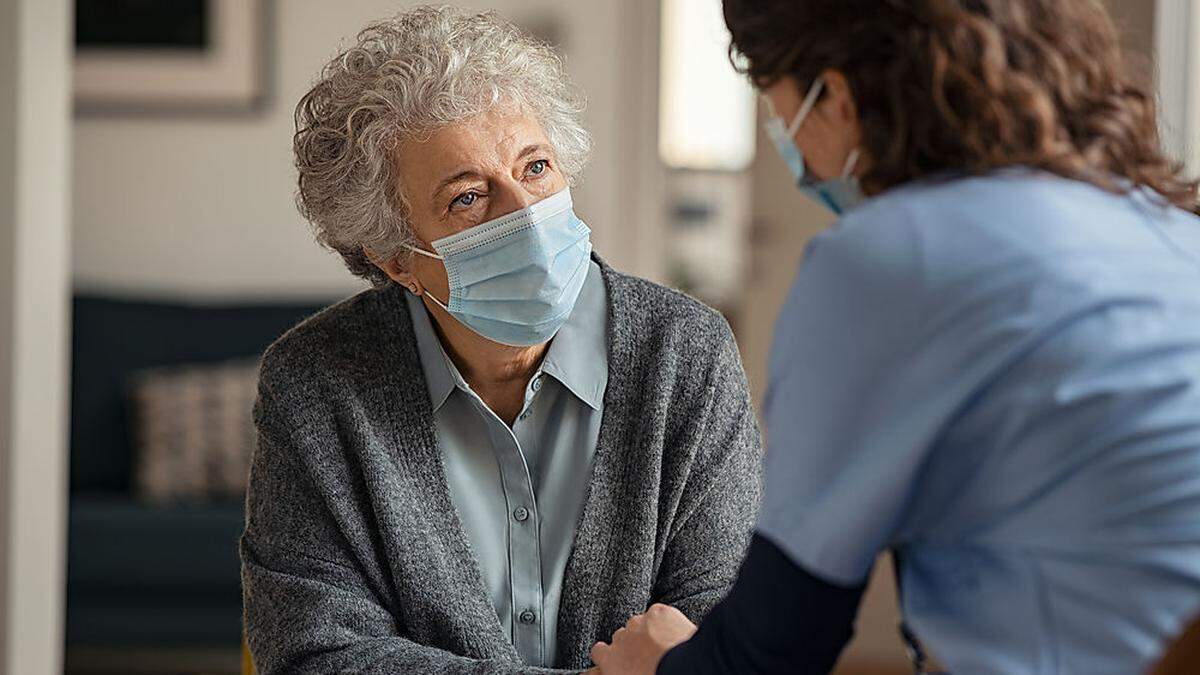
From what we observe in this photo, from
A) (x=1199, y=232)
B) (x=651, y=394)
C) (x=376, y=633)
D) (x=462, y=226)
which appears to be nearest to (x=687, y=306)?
(x=651, y=394)

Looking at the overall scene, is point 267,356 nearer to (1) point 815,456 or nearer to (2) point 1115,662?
(1) point 815,456

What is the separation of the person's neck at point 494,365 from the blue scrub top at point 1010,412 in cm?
70

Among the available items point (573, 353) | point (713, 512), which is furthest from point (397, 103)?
point (713, 512)

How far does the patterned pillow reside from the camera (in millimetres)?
4145

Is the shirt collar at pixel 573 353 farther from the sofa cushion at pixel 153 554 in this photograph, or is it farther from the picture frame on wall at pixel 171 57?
the picture frame on wall at pixel 171 57

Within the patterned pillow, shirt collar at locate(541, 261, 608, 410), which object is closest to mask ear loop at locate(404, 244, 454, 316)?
shirt collar at locate(541, 261, 608, 410)

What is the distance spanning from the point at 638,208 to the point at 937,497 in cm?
412

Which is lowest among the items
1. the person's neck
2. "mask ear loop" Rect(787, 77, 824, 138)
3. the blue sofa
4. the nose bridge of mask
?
the blue sofa

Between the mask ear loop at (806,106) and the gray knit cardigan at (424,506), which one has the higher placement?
the mask ear loop at (806,106)

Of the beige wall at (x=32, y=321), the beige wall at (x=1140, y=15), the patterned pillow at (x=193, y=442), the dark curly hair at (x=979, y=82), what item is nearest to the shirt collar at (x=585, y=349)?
the dark curly hair at (x=979, y=82)

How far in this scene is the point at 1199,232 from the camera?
1.13 metres

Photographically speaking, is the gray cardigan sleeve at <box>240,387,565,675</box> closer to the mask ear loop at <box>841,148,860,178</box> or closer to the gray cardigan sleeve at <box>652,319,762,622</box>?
the gray cardigan sleeve at <box>652,319,762,622</box>

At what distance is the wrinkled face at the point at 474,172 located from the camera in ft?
5.42

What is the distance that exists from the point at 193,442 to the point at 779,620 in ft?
10.8
